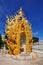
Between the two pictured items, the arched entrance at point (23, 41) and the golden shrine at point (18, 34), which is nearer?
the golden shrine at point (18, 34)

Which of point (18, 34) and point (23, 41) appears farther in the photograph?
point (23, 41)

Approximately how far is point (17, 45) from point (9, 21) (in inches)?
Result: 129

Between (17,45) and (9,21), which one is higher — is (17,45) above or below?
below

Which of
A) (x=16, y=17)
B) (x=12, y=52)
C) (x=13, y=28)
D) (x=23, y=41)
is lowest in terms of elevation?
(x=12, y=52)

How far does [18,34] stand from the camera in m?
18.8

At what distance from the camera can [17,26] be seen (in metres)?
18.9

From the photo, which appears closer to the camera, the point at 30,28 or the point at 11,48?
the point at 11,48

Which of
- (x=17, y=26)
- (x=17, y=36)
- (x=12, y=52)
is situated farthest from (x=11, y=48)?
(x=17, y=26)

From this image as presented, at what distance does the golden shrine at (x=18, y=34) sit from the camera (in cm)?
1869

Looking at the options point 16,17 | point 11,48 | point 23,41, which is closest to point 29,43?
point 23,41

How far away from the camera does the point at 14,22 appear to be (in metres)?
19.0

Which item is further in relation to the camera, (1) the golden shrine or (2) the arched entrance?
(2) the arched entrance

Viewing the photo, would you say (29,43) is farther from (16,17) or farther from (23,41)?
(16,17)

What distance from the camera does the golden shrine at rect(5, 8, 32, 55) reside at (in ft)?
61.3
